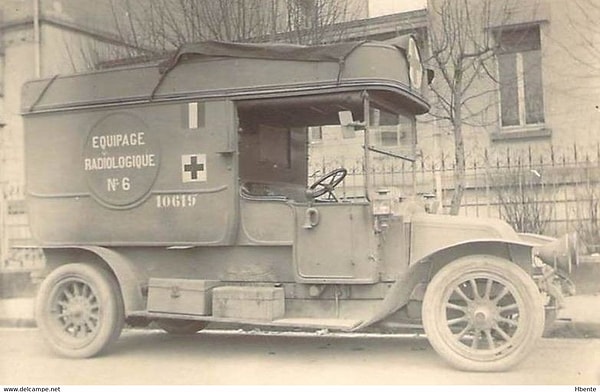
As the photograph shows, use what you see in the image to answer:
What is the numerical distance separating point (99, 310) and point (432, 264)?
2523mm

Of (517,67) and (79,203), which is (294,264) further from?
(517,67)

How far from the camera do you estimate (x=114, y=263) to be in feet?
17.3

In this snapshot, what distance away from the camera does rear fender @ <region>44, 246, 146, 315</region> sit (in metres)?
5.23

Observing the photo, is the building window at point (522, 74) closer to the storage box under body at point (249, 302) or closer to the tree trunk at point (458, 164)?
the tree trunk at point (458, 164)

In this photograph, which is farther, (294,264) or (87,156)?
(87,156)

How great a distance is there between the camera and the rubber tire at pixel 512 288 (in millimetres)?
4410

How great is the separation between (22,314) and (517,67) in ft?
24.1

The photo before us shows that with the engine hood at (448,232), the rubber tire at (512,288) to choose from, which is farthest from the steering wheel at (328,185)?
the rubber tire at (512,288)

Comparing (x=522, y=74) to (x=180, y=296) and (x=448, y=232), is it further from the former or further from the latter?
(x=180, y=296)

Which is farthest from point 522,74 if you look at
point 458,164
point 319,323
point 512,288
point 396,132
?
point 319,323

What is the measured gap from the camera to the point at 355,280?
189 inches

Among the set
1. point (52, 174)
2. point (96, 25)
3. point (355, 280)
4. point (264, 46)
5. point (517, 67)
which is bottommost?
point (355, 280)

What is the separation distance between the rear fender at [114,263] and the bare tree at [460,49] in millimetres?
4448

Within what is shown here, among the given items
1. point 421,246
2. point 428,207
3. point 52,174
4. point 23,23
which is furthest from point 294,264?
point 23,23
